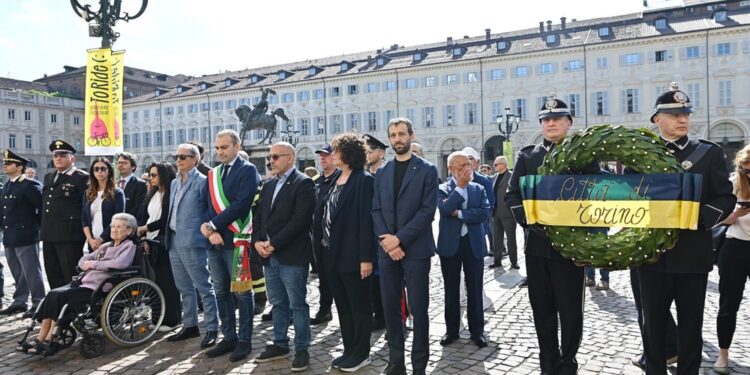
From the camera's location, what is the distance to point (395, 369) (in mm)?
4684

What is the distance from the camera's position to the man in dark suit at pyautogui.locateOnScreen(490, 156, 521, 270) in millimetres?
9922

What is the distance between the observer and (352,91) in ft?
184

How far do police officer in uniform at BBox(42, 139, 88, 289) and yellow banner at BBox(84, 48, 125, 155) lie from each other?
4.49 feet

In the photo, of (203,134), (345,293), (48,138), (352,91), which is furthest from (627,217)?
(48,138)

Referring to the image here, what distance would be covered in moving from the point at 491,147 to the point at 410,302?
152ft

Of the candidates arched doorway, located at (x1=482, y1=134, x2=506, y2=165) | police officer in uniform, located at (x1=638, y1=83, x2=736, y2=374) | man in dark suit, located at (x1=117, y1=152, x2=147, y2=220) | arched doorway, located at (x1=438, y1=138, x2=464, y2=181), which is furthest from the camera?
arched doorway, located at (x1=438, y1=138, x2=464, y2=181)

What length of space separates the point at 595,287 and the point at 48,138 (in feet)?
246

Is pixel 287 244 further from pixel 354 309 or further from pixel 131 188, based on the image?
pixel 131 188

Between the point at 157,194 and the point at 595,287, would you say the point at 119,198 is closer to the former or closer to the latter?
the point at 157,194

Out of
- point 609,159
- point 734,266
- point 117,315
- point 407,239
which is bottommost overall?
point 117,315

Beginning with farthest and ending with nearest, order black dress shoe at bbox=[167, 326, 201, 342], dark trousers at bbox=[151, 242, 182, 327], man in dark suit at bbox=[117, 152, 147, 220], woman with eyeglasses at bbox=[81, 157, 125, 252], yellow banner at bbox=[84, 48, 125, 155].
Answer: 1. yellow banner at bbox=[84, 48, 125, 155]
2. man in dark suit at bbox=[117, 152, 147, 220]
3. woman with eyeglasses at bbox=[81, 157, 125, 252]
4. dark trousers at bbox=[151, 242, 182, 327]
5. black dress shoe at bbox=[167, 326, 201, 342]

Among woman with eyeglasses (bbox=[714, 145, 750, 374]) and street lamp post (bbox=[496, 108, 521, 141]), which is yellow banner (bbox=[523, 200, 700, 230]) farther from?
street lamp post (bbox=[496, 108, 521, 141])

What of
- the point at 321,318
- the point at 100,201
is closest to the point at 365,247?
the point at 321,318

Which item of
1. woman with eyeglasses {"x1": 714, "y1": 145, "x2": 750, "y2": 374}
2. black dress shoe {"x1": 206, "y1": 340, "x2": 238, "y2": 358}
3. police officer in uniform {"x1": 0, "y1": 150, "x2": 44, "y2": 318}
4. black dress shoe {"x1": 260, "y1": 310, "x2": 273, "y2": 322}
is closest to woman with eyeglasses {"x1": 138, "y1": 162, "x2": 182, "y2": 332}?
black dress shoe {"x1": 260, "y1": 310, "x2": 273, "y2": 322}
